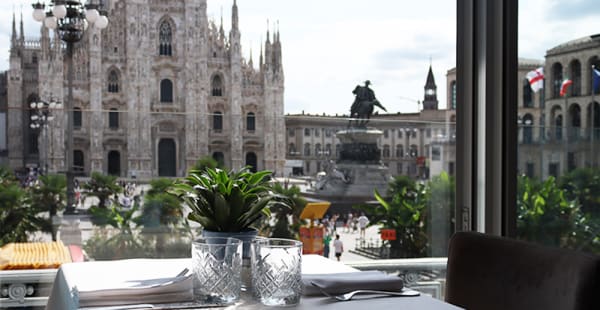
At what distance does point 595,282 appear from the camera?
1163 mm

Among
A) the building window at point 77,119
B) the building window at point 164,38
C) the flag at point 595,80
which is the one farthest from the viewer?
the building window at point 164,38

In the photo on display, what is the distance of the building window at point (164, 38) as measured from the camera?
7.53m

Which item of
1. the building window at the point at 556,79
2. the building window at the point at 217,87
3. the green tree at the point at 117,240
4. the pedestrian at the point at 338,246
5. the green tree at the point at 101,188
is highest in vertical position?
the building window at the point at 217,87

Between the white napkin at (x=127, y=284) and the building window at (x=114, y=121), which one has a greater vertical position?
the building window at (x=114, y=121)

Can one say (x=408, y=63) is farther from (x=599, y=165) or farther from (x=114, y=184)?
(x=114, y=184)

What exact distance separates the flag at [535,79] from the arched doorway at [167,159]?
193 cm

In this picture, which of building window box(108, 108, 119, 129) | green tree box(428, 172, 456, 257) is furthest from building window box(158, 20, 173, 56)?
green tree box(428, 172, 456, 257)

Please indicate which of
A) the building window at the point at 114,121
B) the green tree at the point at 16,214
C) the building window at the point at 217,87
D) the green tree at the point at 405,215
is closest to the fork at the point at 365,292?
the green tree at the point at 405,215

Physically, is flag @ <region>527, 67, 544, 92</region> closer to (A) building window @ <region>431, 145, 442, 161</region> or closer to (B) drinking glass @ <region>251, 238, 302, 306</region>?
(A) building window @ <region>431, 145, 442, 161</region>

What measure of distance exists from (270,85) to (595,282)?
341 cm

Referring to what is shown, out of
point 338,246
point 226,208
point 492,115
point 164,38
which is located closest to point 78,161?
point 338,246

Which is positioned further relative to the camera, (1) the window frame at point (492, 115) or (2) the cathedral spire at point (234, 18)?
(2) the cathedral spire at point (234, 18)

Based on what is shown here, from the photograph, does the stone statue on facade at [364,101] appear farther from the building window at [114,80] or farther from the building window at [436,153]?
the building window at [114,80]

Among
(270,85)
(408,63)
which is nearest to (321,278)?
(408,63)
